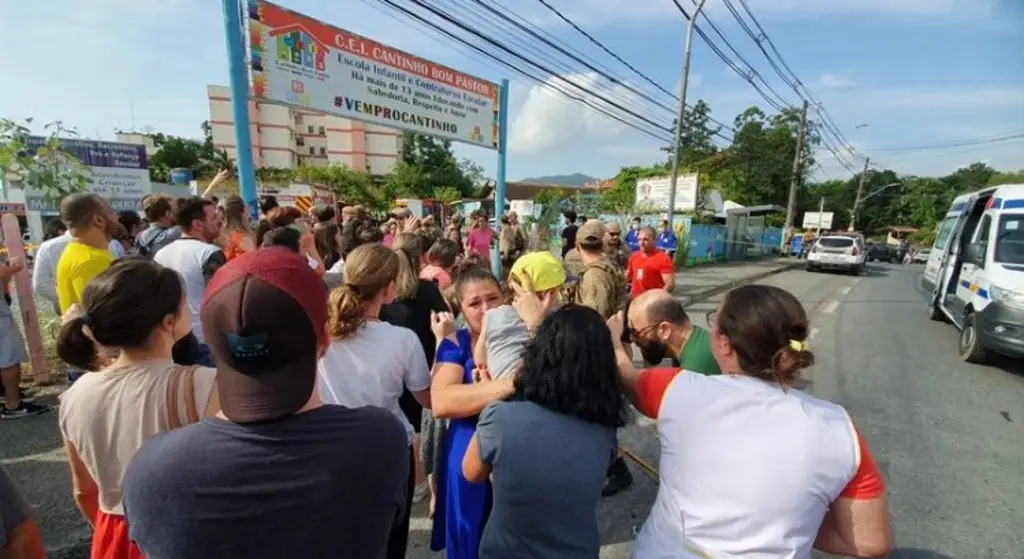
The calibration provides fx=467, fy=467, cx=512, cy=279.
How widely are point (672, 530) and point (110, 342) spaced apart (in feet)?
5.68

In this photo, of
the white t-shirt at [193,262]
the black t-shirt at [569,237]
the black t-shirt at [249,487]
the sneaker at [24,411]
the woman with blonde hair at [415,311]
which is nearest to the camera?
the black t-shirt at [249,487]

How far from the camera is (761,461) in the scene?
1.17 metres

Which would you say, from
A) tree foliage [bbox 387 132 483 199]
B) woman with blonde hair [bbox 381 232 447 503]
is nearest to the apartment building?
tree foliage [bbox 387 132 483 199]

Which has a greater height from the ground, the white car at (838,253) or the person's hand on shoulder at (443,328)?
the person's hand on shoulder at (443,328)

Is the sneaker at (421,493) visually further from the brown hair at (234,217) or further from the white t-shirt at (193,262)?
the brown hair at (234,217)

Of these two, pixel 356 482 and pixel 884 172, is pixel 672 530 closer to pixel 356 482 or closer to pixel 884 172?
pixel 356 482

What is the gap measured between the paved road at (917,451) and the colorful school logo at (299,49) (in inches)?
194

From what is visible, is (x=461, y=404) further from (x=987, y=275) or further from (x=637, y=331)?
(x=987, y=275)

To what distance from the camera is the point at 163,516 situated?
32.9 inches

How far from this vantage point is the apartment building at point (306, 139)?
55.1 m

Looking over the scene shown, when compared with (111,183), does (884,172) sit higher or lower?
higher

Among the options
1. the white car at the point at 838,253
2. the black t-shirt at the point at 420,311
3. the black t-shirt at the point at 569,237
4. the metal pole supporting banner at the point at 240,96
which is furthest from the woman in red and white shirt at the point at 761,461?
the white car at the point at 838,253

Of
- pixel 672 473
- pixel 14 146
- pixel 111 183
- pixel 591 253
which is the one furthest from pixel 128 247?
pixel 672 473

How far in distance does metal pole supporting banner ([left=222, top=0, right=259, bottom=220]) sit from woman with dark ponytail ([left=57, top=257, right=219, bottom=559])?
4777mm
